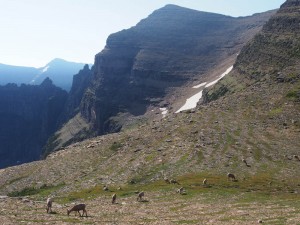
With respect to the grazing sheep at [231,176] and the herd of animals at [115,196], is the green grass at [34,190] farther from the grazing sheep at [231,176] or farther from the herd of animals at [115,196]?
the grazing sheep at [231,176]

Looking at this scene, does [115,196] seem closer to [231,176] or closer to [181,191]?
[181,191]

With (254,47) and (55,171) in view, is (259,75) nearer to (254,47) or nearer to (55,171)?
(254,47)

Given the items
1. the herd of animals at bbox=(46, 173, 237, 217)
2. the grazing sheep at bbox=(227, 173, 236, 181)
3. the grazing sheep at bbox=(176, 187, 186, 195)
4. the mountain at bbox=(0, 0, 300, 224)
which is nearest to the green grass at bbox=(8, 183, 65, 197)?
the mountain at bbox=(0, 0, 300, 224)

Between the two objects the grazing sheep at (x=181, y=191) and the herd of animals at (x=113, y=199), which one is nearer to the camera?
the herd of animals at (x=113, y=199)

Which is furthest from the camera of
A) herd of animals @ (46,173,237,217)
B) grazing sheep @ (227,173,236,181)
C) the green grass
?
the green grass

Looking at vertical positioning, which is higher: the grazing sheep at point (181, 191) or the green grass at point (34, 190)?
the grazing sheep at point (181, 191)

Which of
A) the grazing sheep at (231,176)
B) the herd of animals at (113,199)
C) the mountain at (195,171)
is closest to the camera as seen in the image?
the herd of animals at (113,199)

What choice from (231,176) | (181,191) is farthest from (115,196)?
(231,176)

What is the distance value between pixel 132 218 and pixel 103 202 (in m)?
12.6

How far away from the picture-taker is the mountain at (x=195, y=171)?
37.9 meters

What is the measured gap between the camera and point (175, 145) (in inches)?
3258

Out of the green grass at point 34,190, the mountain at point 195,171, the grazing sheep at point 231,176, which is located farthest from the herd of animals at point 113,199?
the green grass at point 34,190

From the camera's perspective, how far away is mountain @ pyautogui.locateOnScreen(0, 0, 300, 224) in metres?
37.9

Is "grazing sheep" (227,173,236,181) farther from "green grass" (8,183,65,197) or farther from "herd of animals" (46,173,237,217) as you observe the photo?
"green grass" (8,183,65,197)
